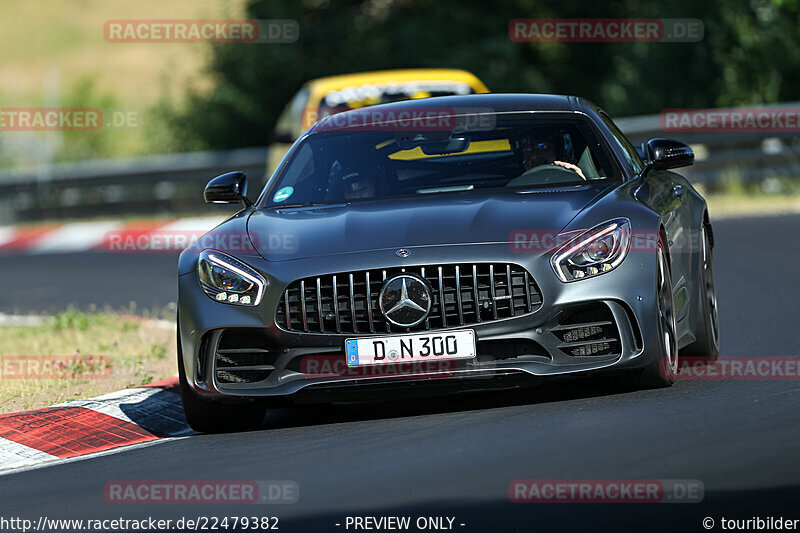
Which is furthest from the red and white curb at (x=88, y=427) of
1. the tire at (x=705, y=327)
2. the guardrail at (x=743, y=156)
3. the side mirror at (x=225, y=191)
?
the guardrail at (x=743, y=156)

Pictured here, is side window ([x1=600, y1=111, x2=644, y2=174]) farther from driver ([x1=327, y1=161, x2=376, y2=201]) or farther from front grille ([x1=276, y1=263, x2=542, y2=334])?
front grille ([x1=276, y1=263, x2=542, y2=334])

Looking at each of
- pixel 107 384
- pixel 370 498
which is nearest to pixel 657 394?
pixel 370 498

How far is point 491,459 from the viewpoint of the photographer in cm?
584

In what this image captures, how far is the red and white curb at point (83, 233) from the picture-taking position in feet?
72.5

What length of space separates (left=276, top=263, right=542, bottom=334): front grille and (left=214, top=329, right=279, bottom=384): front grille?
304mm

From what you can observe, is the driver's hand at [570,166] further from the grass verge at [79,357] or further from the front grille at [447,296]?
the grass verge at [79,357]

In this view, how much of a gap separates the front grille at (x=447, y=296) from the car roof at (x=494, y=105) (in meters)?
1.90

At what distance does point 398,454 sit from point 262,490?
633 mm

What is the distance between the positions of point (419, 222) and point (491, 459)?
4.97ft

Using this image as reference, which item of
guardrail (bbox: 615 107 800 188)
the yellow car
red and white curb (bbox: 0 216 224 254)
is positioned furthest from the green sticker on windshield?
red and white curb (bbox: 0 216 224 254)

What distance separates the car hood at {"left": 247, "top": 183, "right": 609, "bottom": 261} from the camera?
684cm

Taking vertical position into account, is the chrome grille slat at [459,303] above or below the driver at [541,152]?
below

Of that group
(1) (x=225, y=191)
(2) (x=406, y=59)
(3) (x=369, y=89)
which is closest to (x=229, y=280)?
(1) (x=225, y=191)

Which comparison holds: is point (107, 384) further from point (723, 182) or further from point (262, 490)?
point (723, 182)
